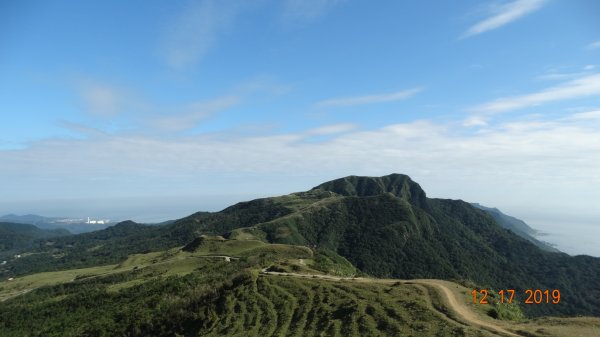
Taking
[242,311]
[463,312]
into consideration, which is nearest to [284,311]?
[242,311]

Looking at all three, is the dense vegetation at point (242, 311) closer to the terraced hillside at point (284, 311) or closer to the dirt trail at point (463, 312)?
the terraced hillside at point (284, 311)

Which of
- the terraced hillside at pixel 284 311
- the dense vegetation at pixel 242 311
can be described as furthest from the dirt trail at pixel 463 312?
the dense vegetation at pixel 242 311

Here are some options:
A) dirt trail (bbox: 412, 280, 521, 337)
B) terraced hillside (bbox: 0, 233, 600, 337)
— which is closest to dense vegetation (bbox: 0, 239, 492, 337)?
terraced hillside (bbox: 0, 233, 600, 337)

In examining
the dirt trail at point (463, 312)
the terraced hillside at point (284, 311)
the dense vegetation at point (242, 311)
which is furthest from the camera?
the dense vegetation at point (242, 311)

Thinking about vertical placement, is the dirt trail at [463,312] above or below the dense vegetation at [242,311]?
above

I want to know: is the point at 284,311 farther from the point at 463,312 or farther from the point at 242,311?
the point at 463,312

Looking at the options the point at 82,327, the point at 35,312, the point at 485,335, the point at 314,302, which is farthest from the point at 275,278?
the point at 35,312

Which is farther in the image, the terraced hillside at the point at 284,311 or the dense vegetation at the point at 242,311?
the dense vegetation at the point at 242,311

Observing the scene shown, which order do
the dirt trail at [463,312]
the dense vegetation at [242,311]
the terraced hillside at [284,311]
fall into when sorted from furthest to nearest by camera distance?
the dense vegetation at [242,311] → the terraced hillside at [284,311] → the dirt trail at [463,312]

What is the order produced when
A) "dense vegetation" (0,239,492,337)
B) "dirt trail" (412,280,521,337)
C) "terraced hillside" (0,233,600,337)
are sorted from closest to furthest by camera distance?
"dirt trail" (412,280,521,337), "terraced hillside" (0,233,600,337), "dense vegetation" (0,239,492,337)

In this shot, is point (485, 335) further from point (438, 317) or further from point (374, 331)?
point (374, 331)

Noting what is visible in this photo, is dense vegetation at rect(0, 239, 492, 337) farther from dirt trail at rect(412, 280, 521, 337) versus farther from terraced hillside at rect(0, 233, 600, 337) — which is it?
dirt trail at rect(412, 280, 521, 337)
